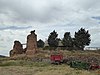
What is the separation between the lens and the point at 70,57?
66562 mm

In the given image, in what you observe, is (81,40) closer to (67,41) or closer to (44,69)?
(67,41)

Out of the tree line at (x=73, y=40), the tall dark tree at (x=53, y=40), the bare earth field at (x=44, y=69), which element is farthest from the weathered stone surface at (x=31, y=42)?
the tall dark tree at (x=53, y=40)

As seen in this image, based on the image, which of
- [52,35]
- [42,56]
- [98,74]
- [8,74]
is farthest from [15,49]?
[98,74]

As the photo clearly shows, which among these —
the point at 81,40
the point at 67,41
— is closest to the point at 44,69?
the point at 81,40

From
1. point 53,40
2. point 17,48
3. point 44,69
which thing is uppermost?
point 53,40

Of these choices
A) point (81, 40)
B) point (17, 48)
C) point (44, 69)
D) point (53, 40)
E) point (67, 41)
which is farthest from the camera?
point (53, 40)

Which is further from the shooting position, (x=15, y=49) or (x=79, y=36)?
(x=79, y=36)

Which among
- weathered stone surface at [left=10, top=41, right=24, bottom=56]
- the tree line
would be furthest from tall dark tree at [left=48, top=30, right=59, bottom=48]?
weathered stone surface at [left=10, top=41, right=24, bottom=56]

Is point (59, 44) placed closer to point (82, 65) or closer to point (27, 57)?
point (27, 57)

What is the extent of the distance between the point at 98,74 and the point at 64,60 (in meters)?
25.5

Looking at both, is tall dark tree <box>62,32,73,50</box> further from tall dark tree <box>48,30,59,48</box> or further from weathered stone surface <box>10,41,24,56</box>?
weathered stone surface <box>10,41,24,56</box>

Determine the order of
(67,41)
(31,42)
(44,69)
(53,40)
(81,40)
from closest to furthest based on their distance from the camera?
(44,69) < (31,42) < (81,40) < (67,41) < (53,40)

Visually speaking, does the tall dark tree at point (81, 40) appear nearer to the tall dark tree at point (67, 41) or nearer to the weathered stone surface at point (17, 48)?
the tall dark tree at point (67, 41)

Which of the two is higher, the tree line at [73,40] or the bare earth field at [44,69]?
the tree line at [73,40]
